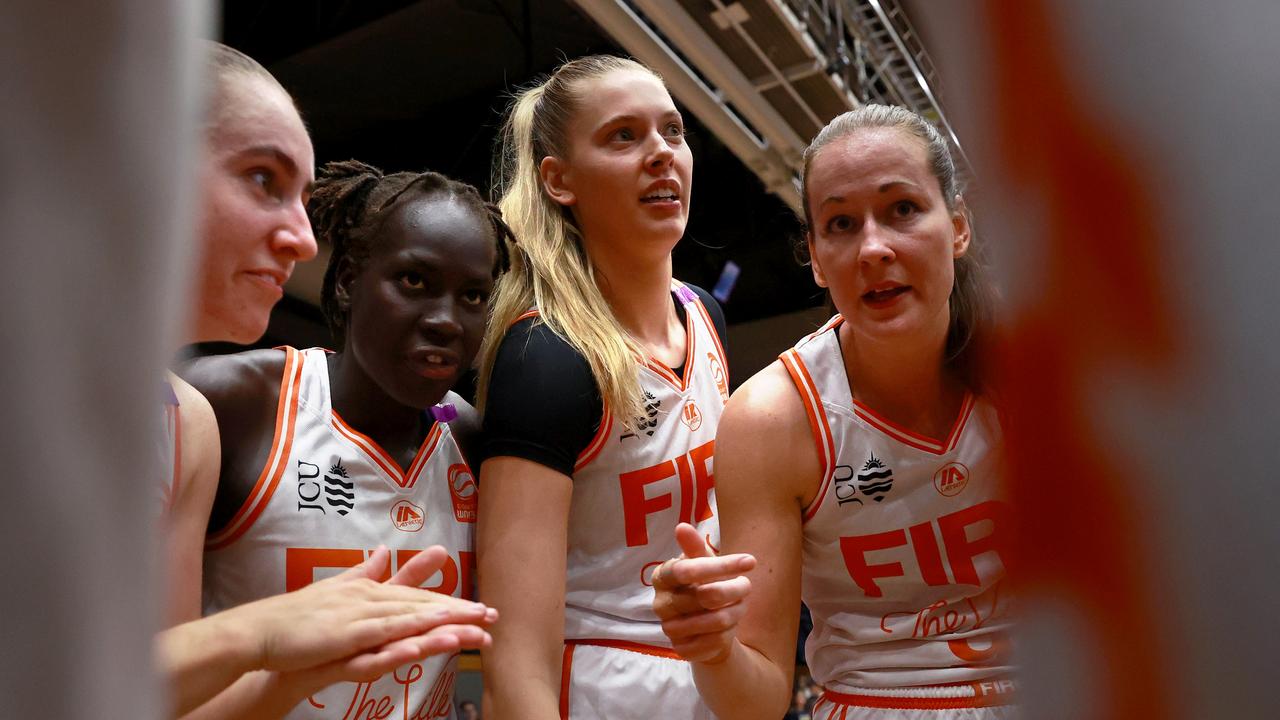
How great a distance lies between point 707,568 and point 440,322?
23.7 inches

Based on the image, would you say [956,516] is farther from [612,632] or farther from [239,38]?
[239,38]

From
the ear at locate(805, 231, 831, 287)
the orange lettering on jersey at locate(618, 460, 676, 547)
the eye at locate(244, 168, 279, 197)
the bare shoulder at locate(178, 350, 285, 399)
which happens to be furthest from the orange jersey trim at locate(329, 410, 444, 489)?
the ear at locate(805, 231, 831, 287)

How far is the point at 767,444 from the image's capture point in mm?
1769

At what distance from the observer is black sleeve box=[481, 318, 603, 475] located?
178cm

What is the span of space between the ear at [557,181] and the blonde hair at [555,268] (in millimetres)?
15

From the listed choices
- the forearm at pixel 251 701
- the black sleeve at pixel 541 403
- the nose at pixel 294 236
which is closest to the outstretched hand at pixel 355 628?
the forearm at pixel 251 701

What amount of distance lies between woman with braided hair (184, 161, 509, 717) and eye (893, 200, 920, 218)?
2.13 ft

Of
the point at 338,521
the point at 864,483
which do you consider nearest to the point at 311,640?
the point at 338,521

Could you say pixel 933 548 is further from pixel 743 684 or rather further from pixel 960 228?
pixel 960 228

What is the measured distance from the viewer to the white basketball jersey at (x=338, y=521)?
5.07 ft

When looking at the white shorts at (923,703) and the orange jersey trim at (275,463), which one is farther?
the white shorts at (923,703)

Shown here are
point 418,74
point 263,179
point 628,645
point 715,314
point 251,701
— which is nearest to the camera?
point 251,701

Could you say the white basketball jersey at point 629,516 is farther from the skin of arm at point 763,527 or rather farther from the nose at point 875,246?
the nose at point 875,246

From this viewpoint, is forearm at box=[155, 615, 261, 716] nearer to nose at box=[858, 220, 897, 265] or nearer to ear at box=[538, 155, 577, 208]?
nose at box=[858, 220, 897, 265]
